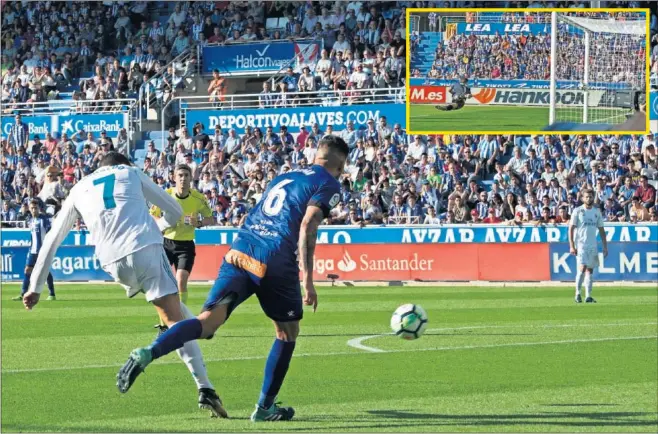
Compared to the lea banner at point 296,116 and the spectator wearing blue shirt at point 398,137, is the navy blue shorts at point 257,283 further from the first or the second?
the lea banner at point 296,116

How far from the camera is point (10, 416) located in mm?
9516

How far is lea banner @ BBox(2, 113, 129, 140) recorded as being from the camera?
139 feet

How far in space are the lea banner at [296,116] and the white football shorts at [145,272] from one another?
26.8m

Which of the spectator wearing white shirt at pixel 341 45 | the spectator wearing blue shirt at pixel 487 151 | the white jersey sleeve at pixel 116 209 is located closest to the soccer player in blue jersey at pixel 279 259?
the white jersey sleeve at pixel 116 209

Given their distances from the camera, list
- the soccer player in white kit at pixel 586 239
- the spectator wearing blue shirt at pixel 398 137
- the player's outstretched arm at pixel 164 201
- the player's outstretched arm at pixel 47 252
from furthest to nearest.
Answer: the spectator wearing blue shirt at pixel 398 137 < the soccer player in white kit at pixel 586 239 < the player's outstretched arm at pixel 164 201 < the player's outstretched arm at pixel 47 252

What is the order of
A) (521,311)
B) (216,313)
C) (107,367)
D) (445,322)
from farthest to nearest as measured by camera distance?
1. (521,311)
2. (445,322)
3. (107,367)
4. (216,313)

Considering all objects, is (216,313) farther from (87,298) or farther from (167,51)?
(167,51)

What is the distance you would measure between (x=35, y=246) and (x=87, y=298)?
2.03 meters

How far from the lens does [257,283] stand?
9.01 metres

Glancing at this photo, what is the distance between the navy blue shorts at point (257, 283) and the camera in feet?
29.5

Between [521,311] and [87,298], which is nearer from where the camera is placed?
[521,311]

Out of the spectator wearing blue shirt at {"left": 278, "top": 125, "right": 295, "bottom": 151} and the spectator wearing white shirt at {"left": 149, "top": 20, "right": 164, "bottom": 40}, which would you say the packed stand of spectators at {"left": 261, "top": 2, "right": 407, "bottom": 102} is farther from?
the spectator wearing white shirt at {"left": 149, "top": 20, "right": 164, "bottom": 40}

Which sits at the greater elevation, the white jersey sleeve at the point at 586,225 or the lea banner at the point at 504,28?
the lea banner at the point at 504,28

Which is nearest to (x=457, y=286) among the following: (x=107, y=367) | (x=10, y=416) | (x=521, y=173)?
(x=521, y=173)
